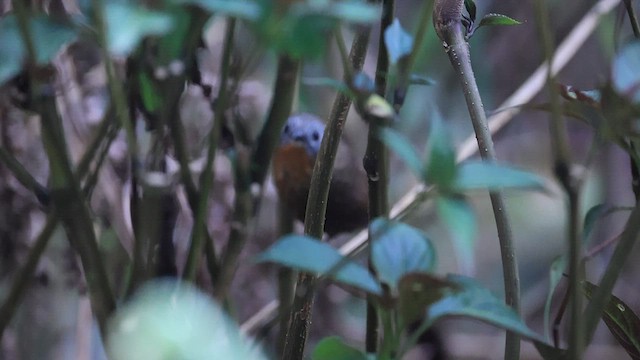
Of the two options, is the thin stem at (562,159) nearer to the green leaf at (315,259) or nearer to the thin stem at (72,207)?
the green leaf at (315,259)

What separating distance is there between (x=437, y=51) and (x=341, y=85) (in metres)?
0.71

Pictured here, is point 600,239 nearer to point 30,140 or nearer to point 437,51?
point 437,51

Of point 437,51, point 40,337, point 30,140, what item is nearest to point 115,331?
point 30,140

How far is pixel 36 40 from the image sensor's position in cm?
19

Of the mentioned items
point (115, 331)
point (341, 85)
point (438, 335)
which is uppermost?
point (341, 85)

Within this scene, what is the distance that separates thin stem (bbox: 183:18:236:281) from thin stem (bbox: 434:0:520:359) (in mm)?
118

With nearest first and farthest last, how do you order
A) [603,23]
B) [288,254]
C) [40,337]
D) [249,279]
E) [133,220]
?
1. [288,254]
2. [133,220]
3. [603,23]
4. [40,337]
5. [249,279]

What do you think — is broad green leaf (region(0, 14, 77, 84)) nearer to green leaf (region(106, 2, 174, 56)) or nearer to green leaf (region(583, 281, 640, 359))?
green leaf (region(106, 2, 174, 56))

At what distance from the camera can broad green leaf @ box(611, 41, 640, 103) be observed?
20 cm

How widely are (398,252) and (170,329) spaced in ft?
0.22

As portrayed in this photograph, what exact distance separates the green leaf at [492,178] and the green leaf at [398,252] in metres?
0.03

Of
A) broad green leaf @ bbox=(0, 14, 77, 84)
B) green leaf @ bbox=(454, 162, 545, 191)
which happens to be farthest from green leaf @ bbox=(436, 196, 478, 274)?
broad green leaf @ bbox=(0, 14, 77, 84)

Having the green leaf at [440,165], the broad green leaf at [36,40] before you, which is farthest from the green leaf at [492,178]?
the broad green leaf at [36,40]

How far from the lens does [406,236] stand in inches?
7.9
